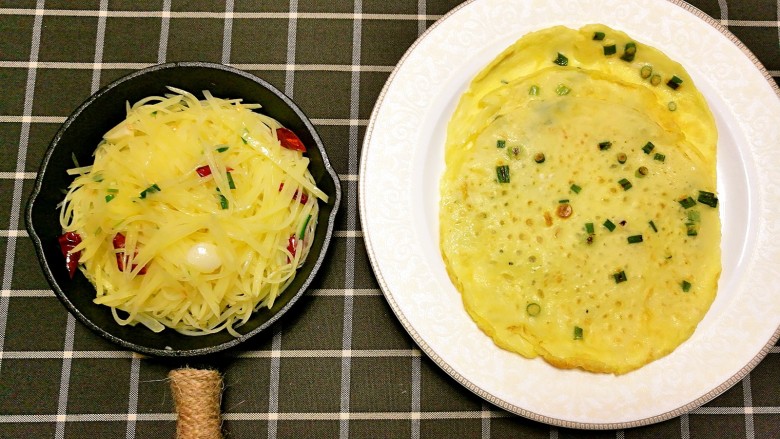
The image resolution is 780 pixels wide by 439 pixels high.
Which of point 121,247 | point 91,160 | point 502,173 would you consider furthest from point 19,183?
point 502,173

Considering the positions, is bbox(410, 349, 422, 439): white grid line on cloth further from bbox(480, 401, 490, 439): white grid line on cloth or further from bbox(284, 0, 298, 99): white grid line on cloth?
bbox(284, 0, 298, 99): white grid line on cloth

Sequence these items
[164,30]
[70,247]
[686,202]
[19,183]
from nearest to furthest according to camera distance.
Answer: [70,247] → [686,202] → [19,183] → [164,30]

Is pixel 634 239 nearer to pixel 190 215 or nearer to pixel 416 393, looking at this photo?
pixel 416 393

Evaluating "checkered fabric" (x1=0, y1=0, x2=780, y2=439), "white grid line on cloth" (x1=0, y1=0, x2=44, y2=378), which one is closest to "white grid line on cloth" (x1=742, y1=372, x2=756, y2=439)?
"checkered fabric" (x1=0, y1=0, x2=780, y2=439)

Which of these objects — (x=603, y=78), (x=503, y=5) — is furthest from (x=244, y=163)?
(x=603, y=78)

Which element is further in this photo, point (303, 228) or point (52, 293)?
point (52, 293)

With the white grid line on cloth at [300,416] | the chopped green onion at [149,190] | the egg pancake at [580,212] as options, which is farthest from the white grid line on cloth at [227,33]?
the white grid line on cloth at [300,416]

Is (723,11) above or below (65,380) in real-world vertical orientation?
above

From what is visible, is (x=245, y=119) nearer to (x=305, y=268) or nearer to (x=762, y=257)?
(x=305, y=268)
